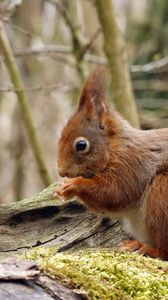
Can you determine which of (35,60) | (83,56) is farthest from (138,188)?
(35,60)

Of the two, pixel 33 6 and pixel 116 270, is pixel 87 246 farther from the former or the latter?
pixel 33 6

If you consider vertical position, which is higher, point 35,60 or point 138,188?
point 35,60

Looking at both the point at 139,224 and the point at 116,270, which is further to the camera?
the point at 139,224

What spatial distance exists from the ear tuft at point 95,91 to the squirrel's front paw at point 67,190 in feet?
1.30

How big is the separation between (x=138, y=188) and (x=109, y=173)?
0.18 metres

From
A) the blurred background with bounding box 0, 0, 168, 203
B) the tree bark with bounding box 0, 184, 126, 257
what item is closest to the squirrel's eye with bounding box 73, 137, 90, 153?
the tree bark with bounding box 0, 184, 126, 257

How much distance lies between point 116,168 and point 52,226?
42 centimetres

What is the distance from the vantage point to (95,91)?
3.39 meters

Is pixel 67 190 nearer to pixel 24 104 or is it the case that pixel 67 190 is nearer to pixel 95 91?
pixel 95 91

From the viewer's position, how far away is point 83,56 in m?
5.48

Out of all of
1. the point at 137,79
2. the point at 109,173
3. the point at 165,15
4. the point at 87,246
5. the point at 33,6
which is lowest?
the point at 87,246

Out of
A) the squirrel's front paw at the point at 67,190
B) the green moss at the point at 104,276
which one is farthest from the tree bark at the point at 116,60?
the green moss at the point at 104,276

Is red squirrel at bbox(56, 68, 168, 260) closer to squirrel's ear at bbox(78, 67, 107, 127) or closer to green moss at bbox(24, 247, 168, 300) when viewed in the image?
squirrel's ear at bbox(78, 67, 107, 127)

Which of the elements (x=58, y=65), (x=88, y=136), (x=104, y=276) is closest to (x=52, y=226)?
(x=88, y=136)
